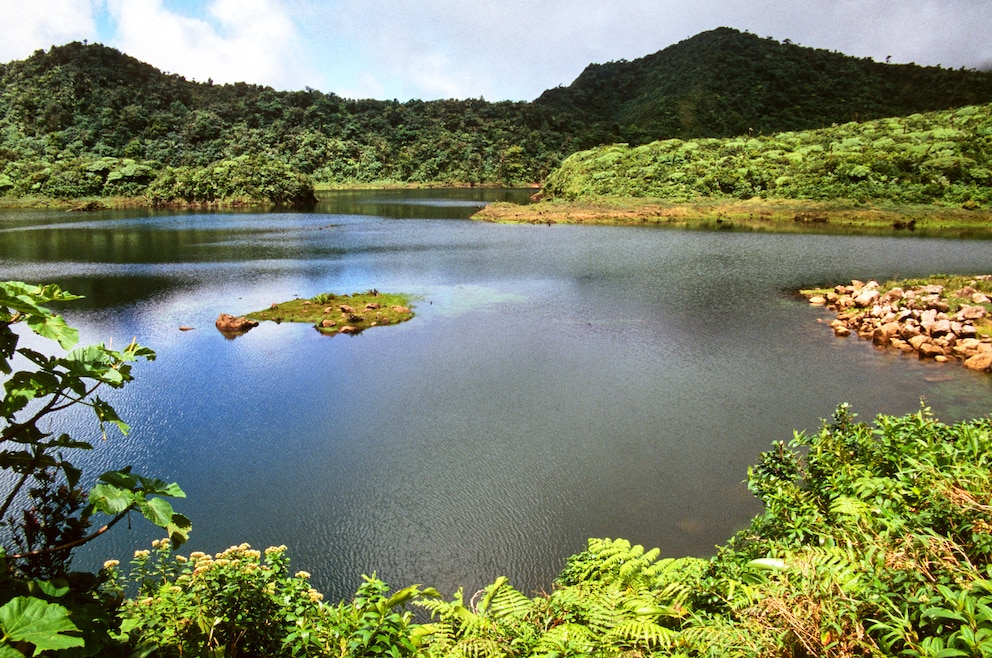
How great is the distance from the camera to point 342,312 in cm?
2277

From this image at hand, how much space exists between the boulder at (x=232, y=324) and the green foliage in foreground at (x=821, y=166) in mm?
51791

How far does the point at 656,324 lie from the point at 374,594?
59.4 feet

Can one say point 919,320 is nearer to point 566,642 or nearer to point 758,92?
point 566,642

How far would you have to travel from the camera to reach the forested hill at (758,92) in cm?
11844

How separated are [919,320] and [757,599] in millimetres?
20082

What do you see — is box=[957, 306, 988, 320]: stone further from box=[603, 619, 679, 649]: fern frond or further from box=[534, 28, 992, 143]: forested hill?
box=[534, 28, 992, 143]: forested hill

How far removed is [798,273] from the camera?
1182 inches

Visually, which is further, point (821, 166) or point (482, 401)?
point (821, 166)

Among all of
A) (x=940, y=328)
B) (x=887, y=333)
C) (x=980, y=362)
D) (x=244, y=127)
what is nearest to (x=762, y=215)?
(x=887, y=333)

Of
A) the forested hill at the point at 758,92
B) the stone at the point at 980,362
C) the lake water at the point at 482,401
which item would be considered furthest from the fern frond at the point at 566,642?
the forested hill at the point at 758,92

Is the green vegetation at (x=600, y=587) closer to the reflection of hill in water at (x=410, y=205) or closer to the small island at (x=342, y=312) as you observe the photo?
the small island at (x=342, y=312)

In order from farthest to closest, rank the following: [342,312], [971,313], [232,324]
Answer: [342,312] → [232,324] → [971,313]

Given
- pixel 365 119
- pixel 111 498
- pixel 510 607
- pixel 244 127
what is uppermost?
pixel 365 119

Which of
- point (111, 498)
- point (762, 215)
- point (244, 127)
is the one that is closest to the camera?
point (111, 498)
